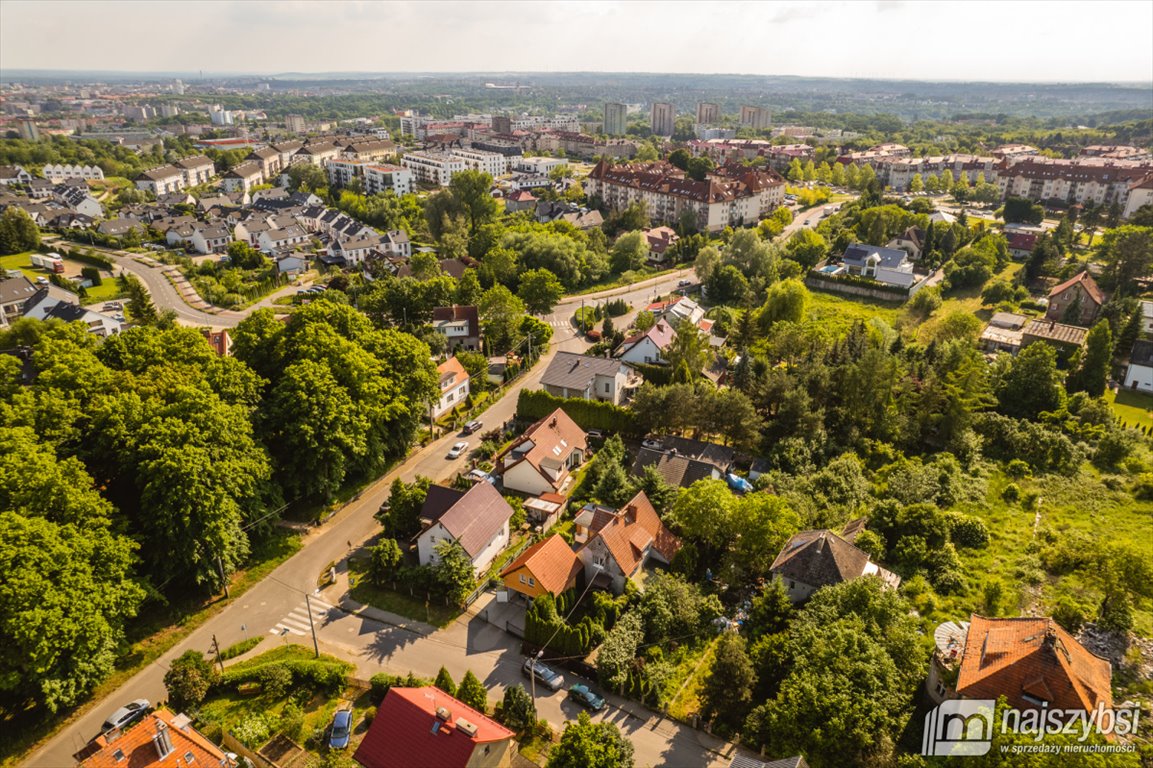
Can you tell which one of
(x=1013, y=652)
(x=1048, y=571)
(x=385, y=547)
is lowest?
(x=1048, y=571)

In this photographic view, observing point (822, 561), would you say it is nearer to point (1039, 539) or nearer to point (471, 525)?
point (1039, 539)

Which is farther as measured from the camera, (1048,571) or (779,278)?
(779,278)

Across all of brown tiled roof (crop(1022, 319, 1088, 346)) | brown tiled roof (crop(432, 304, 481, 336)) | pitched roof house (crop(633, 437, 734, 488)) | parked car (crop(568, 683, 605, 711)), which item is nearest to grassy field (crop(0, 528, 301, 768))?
parked car (crop(568, 683, 605, 711))

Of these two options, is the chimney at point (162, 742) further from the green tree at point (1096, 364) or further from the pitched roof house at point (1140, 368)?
the pitched roof house at point (1140, 368)

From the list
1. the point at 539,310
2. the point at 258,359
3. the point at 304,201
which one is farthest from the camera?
the point at 304,201

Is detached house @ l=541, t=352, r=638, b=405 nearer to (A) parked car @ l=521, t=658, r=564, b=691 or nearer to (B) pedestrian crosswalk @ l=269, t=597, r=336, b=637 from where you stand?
(B) pedestrian crosswalk @ l=269, t=597, r=336, b=637

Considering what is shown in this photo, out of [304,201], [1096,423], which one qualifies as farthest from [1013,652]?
[304,201]

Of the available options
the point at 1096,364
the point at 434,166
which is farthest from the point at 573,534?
the point at 434,166

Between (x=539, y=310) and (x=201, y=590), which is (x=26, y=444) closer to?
(x=201, y=590)
